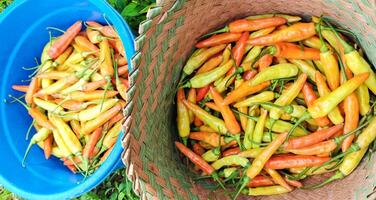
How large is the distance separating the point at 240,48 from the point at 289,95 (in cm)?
28

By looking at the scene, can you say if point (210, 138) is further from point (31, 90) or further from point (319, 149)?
point (31, 90)

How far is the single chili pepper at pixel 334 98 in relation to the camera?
71.4 inches

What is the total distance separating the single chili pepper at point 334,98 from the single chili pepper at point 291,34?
0.27 meters

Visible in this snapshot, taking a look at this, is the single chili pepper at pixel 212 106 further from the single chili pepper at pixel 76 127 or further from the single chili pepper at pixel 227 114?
the single chili pepper at pixel 76 127

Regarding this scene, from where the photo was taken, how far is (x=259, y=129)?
199cm

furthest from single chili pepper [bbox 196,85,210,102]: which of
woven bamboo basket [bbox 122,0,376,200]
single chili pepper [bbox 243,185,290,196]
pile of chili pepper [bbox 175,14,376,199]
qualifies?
single chili pepper [bbox 243,185,290,196]

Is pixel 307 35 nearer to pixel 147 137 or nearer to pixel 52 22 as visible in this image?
pixel 147 137

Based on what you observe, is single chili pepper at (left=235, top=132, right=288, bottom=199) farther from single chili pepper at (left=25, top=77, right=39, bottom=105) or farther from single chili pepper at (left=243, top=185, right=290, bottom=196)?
single chili pepper at (left=25, top=77, right=39, bottom=105)

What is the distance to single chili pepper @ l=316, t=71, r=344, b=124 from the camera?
1892mm

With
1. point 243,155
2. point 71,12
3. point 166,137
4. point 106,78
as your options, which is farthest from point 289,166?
point 71,12

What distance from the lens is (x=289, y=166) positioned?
1.95 meters

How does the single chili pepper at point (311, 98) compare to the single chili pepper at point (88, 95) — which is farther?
the single chili pepper at point (88, 95)

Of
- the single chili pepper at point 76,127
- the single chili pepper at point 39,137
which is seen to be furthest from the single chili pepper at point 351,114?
the single chili pepper at point 39,137

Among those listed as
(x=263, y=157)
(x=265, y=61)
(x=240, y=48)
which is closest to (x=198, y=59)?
(x=240, y=48)
